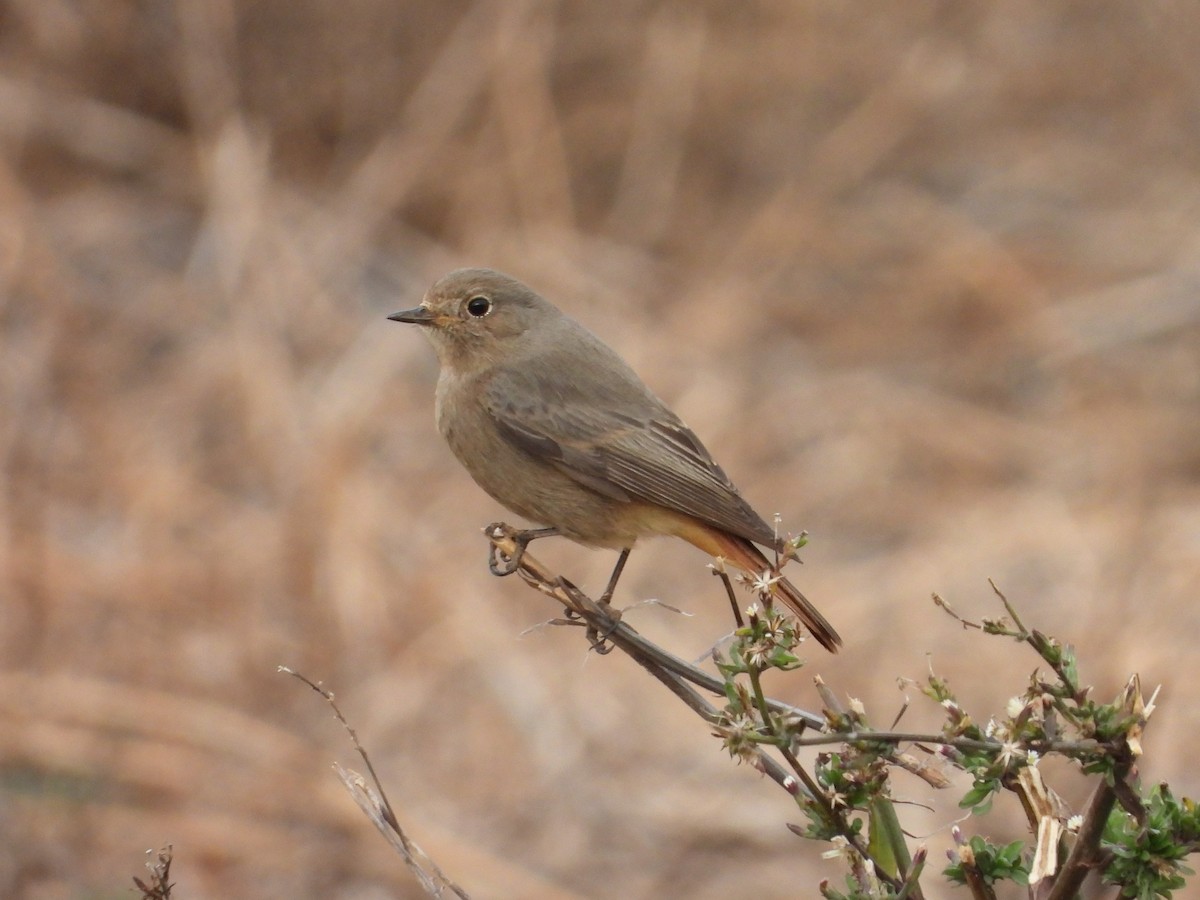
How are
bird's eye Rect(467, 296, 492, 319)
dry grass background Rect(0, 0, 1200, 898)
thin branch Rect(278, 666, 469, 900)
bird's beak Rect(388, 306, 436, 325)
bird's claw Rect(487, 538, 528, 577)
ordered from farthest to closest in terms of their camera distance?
dry grass background Rect(0, 0, 1200, 898)
bird's eye Rect(467, 296, 492, 319)
bird's beak Rect(388, 306, 436, 325)
bird's claw Rect(487, 538, 528, 577)
thin branch Rect(278, 666, 469, 900)

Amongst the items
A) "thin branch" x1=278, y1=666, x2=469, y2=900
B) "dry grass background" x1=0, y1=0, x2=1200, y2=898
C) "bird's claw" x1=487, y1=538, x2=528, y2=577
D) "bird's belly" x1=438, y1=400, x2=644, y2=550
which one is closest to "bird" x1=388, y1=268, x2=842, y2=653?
"bird's belly" x1=438, y1=400, x2=644, y2=550

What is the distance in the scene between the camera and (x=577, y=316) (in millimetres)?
8891

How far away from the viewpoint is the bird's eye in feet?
14.0

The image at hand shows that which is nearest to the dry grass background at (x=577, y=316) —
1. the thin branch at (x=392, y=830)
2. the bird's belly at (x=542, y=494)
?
the bird's belly at (x=542, y=494)

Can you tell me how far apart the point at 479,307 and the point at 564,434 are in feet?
1.81

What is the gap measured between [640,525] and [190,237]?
6186mm

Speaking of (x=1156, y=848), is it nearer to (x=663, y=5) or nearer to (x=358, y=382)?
(x=358, y=382)

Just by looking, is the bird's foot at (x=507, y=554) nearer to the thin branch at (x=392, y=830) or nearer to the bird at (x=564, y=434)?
the bird at (x=564, y=434)

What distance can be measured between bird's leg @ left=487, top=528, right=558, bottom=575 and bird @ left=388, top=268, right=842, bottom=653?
0.01 m

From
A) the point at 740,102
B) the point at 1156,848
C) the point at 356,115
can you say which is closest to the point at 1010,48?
the point at 740,102

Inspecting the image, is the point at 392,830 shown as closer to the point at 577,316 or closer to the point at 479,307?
the point at 479,307

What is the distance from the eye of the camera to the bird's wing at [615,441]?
383cm

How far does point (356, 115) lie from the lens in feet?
31.5

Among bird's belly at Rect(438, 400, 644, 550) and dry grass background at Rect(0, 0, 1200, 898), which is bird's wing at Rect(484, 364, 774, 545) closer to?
bird's belly at Rect(438, 400, 644, 550)
